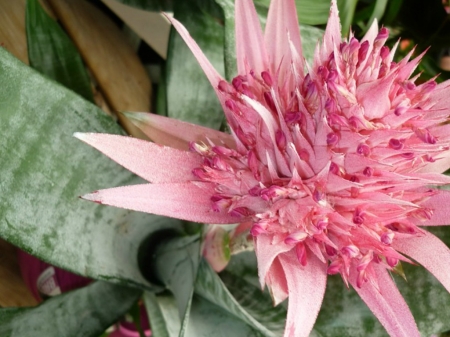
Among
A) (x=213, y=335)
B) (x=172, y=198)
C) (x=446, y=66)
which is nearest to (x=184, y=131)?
(x=172, y=198)

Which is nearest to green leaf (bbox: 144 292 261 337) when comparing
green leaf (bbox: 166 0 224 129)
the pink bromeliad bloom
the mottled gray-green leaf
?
the pink bromeliad bloom

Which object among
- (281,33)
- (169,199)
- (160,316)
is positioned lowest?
(160,316)

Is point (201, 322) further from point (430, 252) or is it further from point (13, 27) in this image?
point (13, 27)

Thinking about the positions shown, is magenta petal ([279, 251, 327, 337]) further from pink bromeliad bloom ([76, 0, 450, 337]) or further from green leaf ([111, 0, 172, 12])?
green leaf ([111, 0, 172, 12])

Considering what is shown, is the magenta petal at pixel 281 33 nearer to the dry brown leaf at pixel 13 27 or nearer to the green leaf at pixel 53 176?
the green leaf at pixel 53 176

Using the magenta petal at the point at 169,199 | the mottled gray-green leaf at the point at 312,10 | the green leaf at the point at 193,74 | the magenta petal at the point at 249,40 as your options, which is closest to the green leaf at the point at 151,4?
the green leaf at the point at 193,74

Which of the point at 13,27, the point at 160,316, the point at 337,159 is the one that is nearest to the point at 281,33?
the point at 337,159

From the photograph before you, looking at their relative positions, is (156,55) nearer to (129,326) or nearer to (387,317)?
(129,326)
